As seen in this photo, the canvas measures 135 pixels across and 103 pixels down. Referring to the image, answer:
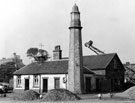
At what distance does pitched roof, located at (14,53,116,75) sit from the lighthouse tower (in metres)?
3.95

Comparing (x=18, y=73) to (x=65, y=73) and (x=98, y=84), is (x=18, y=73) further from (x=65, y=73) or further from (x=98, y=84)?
(x=98, y=84)

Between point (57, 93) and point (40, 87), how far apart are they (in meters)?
17.2

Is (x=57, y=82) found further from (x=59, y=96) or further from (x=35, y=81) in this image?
(x=59, y=96)

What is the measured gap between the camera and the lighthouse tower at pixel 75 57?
37.6 metres

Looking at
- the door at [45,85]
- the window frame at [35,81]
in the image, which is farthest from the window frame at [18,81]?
the door at [45,85]

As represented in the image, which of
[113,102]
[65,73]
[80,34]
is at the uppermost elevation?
[80,34]

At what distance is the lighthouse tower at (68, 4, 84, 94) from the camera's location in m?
37.6

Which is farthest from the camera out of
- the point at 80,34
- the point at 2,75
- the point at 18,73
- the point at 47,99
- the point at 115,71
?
the point at 2,75

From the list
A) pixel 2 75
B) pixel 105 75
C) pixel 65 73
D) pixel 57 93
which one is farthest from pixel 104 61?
pixel 2 75

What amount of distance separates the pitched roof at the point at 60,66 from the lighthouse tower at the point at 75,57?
13.0 feet

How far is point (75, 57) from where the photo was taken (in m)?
38.0

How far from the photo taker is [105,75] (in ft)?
160

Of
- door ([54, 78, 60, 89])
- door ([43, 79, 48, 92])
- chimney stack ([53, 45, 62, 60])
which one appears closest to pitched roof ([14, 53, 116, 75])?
door ([54, 78, 60, 89])

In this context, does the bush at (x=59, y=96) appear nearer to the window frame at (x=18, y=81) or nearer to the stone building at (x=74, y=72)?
the stone building at (x=74, y=72)
